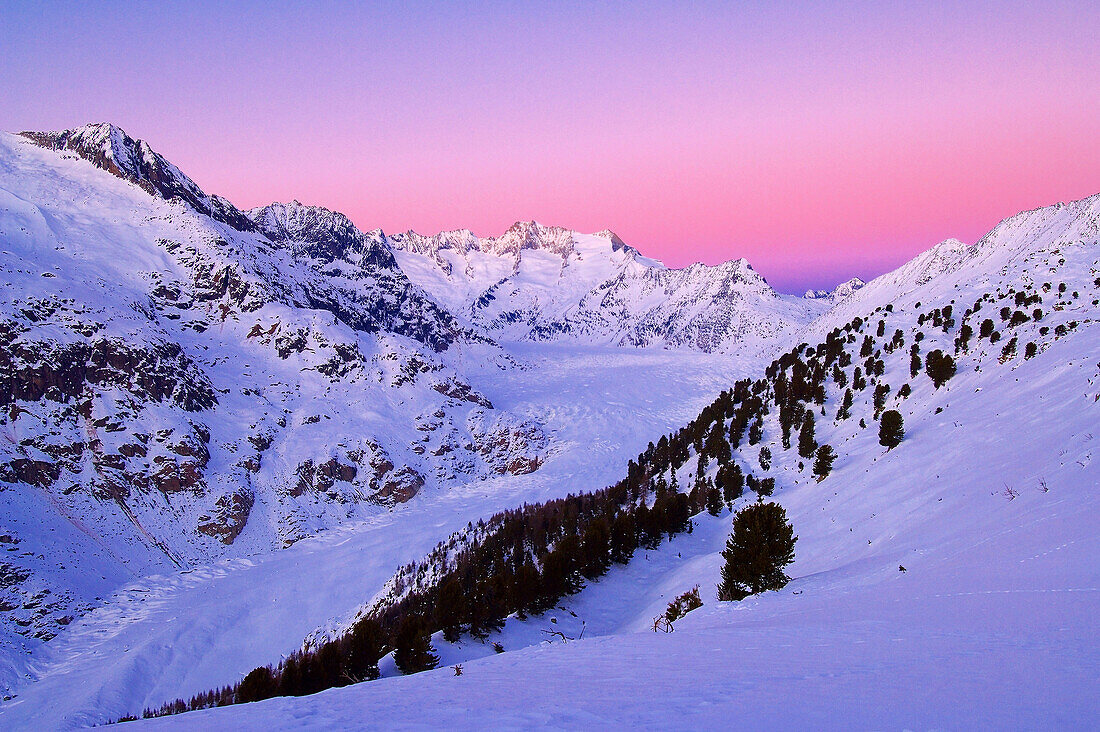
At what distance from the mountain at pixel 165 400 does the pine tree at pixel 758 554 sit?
8838 cm

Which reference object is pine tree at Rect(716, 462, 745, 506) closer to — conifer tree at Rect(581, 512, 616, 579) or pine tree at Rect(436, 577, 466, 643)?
conifer tree at Rect(581, 512, 616, 579)

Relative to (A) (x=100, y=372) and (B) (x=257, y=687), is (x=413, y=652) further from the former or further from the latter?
(A) (x=100, y=372)

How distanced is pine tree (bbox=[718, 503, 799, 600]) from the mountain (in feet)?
290

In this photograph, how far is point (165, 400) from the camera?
116m

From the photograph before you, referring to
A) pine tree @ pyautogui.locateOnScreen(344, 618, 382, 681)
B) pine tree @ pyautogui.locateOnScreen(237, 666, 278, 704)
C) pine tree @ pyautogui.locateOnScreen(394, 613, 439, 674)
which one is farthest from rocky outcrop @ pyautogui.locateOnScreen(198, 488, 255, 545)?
pine tree @ pyautogui.locateOnScreen(394, 613, 439, 674)

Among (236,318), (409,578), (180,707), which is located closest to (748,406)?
(409,578)

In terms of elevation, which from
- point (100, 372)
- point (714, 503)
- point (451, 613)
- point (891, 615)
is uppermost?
point (100, 372)

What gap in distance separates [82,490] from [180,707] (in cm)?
6112

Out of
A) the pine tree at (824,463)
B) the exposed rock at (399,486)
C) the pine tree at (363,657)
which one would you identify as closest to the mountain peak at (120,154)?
the exposed rock at (399,486)

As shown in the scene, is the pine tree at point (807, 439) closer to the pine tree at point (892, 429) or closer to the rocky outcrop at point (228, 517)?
the pine tree at point (892, 429)

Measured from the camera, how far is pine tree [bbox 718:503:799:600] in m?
24.0

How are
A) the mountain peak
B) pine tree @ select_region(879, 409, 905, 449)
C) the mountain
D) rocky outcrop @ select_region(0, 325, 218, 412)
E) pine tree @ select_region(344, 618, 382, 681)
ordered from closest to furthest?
pine tree @ select_region(344, 618, 382, 681)
pine tree @ select_region(879, 409, 905, 449)
the mountain
rocky outcrop @ select_region(0, 325, 218, 412)
the mountain peak

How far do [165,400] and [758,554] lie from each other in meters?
128

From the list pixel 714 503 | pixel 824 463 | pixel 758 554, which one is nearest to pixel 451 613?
pixel 758 554
